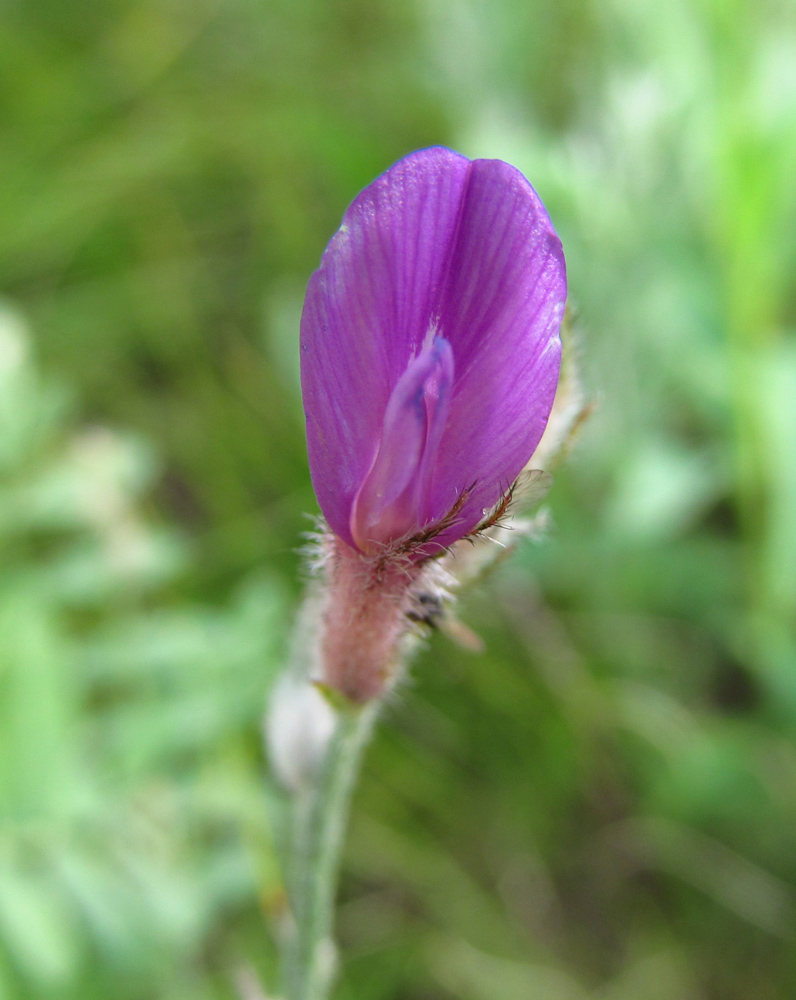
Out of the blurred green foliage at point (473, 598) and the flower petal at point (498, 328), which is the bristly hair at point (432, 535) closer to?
the flower petal at point (498, 328)

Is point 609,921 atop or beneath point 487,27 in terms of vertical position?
beneath

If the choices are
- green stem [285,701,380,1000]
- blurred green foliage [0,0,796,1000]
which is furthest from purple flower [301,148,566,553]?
blurred green foliage [0,0,796,1000]

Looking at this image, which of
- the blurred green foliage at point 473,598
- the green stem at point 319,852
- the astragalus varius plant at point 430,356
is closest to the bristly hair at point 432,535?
the astragalus varius plant at point 430,356

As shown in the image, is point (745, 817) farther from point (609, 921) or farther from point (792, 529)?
point (792, 529)

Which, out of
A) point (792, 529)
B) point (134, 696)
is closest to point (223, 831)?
point (134, 696)

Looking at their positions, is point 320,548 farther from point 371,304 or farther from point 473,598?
point 473,598

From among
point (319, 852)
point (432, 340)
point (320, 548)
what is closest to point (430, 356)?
point (432, 340)
